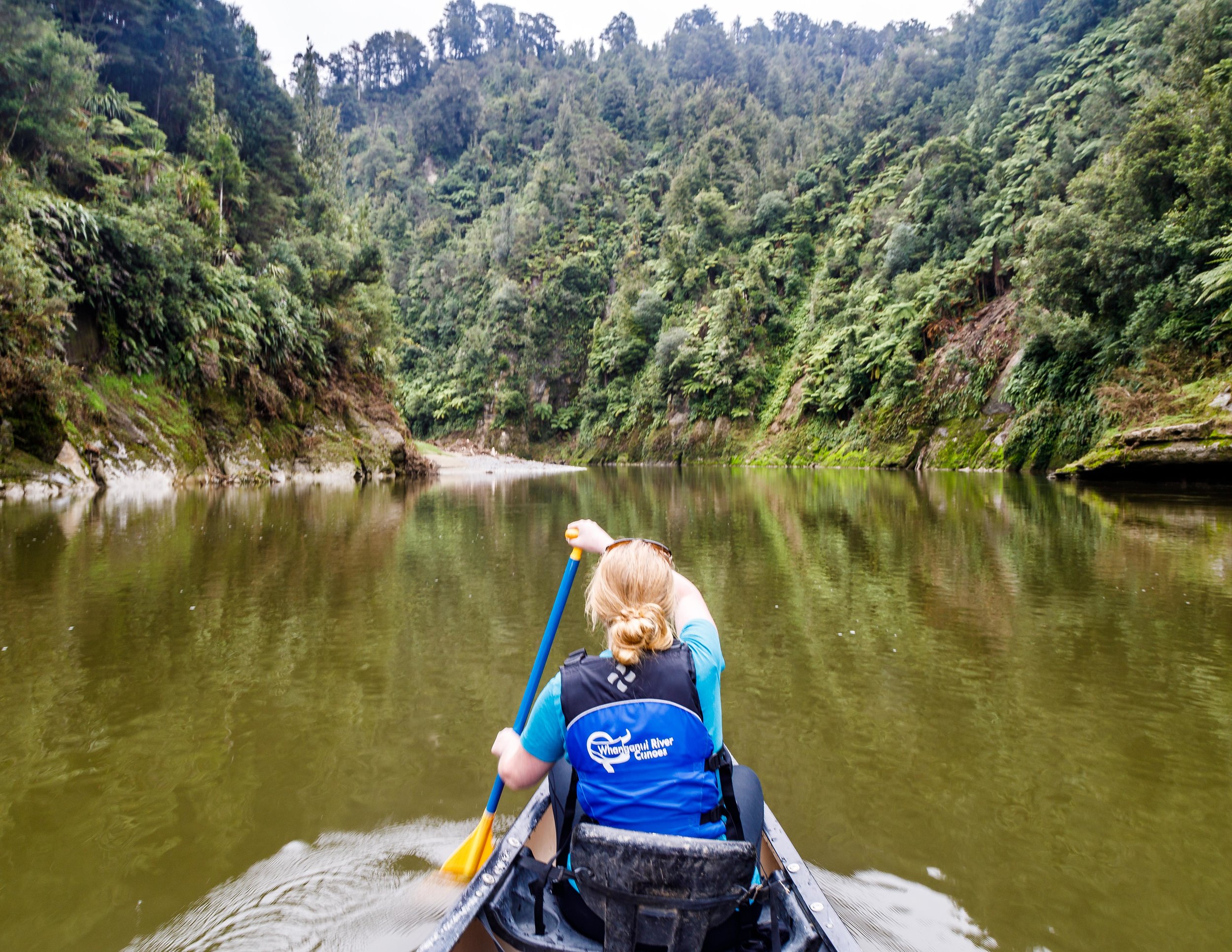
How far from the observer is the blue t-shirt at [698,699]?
1.66m

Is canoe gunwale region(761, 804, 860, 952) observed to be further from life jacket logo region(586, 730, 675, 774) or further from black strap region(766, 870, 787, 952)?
life jacket logo region(586, 730, 675, 774)

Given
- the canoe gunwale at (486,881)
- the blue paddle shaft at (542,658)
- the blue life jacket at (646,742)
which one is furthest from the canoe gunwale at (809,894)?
the blue paddle shaft at (542,658)

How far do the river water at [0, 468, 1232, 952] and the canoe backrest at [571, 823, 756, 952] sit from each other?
907 millimetres

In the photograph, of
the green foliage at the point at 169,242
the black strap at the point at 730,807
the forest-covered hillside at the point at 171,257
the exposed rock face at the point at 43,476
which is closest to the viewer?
the black strap at the point at 730,807

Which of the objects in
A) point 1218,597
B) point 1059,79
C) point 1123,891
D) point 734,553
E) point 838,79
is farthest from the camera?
point 838,79

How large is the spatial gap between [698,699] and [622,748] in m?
0.22

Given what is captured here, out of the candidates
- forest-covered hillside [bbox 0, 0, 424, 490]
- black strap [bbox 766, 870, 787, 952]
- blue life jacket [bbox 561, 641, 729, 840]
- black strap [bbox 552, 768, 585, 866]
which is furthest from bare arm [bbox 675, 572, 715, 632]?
forest-covered hillside [bbox 0, 0, 424, 490]

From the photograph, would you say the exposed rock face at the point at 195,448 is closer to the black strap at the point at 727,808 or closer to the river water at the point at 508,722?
the river water at the point at 508,722

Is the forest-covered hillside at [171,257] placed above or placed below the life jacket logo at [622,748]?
above

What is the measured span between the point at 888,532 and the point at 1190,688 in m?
5.65

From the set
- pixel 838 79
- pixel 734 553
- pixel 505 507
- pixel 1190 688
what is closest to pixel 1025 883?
pixel 1190 688

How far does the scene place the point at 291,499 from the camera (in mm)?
14609

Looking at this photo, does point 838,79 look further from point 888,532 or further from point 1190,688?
point 1190,688

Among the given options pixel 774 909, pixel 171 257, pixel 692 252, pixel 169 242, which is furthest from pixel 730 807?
pixel 692 252
